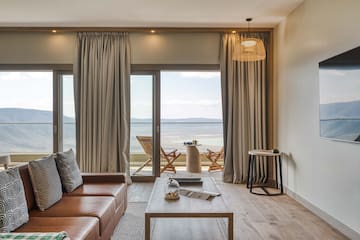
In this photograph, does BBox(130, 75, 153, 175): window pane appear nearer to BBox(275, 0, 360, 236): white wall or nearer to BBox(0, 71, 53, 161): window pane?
BBox(0, 71, 53, 161): window pane

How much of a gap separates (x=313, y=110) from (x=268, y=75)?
181 cm

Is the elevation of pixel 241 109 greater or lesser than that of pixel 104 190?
greater

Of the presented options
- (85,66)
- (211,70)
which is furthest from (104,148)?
(211,70)

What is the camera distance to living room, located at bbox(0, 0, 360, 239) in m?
3.20

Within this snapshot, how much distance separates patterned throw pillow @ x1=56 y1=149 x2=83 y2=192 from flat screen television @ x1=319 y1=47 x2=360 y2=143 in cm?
280

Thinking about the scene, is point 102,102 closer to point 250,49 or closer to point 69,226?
point 250,49

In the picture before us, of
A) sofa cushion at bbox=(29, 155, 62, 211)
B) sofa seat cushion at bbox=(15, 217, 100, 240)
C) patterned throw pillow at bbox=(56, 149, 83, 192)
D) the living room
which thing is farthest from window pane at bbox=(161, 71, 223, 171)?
sofa seat cushion at bbox=(15, 217, 100, 240)

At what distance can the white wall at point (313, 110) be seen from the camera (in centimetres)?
307

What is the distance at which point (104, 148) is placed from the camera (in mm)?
5523

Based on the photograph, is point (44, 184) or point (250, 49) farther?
point (250, 49)

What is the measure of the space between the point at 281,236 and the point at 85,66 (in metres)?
4.17

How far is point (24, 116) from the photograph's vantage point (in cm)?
602

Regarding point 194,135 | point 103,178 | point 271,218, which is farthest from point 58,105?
point 271,218

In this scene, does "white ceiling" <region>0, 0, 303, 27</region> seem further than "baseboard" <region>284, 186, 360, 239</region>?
Yes
